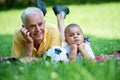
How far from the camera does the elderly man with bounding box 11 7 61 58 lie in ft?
19.1

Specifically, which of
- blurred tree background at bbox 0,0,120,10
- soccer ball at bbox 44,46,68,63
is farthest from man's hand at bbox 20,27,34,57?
blurred tree background at bbox 0,0,120,10

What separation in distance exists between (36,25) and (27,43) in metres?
0.35

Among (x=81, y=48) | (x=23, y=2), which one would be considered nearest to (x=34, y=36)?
(x=81, y=48)

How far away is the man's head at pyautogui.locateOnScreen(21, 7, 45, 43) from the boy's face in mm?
379

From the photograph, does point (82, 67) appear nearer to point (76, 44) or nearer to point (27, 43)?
point (76, 44)

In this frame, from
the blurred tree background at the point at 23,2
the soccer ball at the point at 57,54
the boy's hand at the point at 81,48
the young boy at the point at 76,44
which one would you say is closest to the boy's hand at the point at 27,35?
the soccer ball at the point at 57,54

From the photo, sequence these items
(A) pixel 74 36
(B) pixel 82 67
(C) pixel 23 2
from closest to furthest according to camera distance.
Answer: (B) pixel 82 67
(A) pixel 74 36
(C) pixel 23 2

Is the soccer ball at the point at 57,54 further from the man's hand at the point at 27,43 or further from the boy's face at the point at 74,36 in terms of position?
the man's hand at the point at 27,43

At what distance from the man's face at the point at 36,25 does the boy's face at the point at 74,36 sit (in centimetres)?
38

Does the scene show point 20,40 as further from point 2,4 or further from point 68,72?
point 2,4

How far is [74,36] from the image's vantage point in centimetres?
587

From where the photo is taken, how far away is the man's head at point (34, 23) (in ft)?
19.0

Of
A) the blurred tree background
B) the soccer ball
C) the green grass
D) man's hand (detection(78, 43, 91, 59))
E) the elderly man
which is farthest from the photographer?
the blurred tree background

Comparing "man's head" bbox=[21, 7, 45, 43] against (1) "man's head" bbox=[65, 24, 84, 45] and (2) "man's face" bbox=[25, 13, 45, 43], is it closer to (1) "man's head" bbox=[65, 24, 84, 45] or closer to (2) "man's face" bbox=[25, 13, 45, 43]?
(2) "man's face" bbox=[25, 13, 45, 43]
